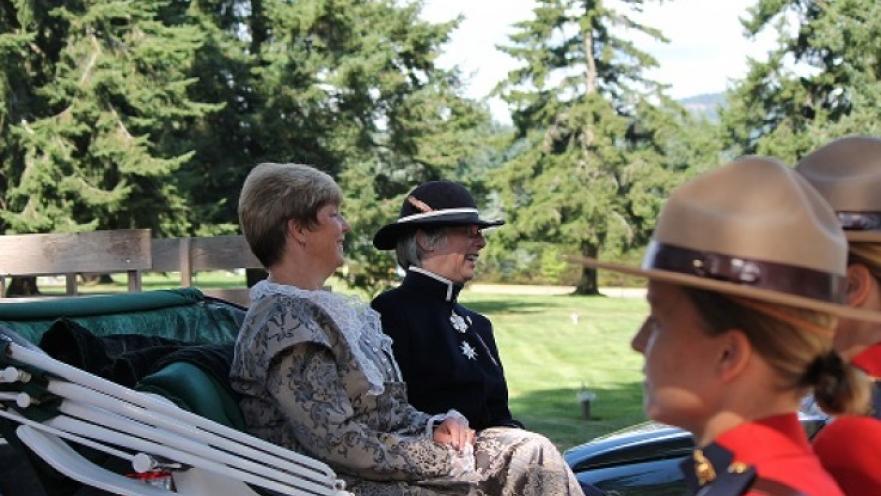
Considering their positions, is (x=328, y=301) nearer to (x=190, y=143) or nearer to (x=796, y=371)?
(x=796, y=371)

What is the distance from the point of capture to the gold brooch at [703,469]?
61.1 inches

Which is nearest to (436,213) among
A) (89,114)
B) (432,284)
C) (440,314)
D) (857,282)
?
(432,284)

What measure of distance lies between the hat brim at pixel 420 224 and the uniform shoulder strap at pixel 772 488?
3.02 meters

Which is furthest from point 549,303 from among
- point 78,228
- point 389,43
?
point 78,228

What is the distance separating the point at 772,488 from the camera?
1490 mm

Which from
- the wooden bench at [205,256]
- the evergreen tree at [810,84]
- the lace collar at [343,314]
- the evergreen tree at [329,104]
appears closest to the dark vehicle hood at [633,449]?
the lace collar at [343,314]

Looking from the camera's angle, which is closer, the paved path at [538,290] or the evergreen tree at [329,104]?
the evergreen tree at [329,104]

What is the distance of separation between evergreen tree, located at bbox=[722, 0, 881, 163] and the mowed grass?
8235 millimetres

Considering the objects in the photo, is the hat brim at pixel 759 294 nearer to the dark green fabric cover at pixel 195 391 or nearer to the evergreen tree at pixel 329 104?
the dark green fabric cover at pixel 195 391

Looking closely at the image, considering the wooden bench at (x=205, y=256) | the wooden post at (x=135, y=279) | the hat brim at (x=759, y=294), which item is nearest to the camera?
the hat brim at (x=759, y=294)

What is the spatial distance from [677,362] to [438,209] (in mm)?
2976

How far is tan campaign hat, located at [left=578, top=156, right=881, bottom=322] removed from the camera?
1.48 meters

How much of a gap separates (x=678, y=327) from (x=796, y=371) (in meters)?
0.16

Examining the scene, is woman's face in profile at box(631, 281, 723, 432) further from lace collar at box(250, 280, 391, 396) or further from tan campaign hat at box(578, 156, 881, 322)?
lace collar at box(250, 280, 391, 396)
